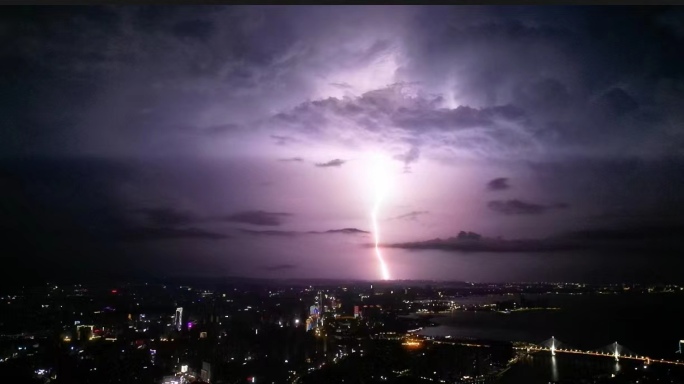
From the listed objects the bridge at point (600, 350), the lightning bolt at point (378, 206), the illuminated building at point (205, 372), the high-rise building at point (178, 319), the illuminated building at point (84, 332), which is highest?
the lightning bolt at point (378, 206)

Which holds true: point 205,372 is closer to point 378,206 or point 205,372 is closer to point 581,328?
point 378,206

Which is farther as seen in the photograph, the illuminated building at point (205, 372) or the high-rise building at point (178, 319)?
the high-rise building at point (178, 319)

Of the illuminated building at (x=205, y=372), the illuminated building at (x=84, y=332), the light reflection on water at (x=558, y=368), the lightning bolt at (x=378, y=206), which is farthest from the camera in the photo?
the lightning bolt at (x=378, y=206)

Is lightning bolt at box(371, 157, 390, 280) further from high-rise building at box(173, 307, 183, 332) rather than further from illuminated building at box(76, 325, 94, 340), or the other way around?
illuminated building at box(76, 325, 94, 340)

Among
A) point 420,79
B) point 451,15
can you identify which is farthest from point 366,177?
point 451,15

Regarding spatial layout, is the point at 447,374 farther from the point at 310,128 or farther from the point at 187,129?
the point at 187,129

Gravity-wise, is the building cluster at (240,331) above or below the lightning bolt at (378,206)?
below

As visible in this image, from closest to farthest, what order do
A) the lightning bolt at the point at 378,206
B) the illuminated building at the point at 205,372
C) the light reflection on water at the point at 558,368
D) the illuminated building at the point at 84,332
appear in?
the light reflection on water at the point at 558,368 → the illuminated building at the point at 205,372 → the illuminated building at the point at 84,332 → the lightning bolt at the point at 378,206

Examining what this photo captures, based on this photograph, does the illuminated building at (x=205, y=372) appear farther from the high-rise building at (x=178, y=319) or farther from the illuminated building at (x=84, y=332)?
the illuminated building at (x=84, y=332)

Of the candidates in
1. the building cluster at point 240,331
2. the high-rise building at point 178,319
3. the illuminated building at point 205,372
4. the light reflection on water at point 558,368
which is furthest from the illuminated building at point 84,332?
the light reflection on water at point 558,368
